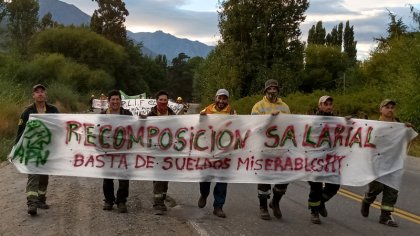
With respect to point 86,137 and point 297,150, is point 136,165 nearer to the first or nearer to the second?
point 86,137

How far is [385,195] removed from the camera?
27.2ft

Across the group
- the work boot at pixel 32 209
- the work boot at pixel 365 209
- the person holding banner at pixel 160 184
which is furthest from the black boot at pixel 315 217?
the work boot at pixel 32 209

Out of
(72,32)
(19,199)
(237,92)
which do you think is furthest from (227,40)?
(72,32)

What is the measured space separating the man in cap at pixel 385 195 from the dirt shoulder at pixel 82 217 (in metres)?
2.94

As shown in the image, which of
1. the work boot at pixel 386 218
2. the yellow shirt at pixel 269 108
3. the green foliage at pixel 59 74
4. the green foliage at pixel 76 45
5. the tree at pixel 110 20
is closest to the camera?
the work boot at pixel 386 218

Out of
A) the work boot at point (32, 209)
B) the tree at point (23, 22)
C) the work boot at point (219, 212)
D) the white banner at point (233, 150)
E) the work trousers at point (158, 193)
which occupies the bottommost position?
the work boot at point (219, 212)

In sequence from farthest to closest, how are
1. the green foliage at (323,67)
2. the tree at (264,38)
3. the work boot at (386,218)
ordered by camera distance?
the green foliage at (323,67) < the tree at (264,38) < the work boot at (386,218)

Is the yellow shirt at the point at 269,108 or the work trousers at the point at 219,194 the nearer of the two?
the work trousers at the point at 219,194

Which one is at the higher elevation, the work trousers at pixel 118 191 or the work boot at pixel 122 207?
the work trousers at pixel 118 191

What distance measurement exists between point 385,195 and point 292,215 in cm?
148

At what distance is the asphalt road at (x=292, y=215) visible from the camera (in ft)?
25.1

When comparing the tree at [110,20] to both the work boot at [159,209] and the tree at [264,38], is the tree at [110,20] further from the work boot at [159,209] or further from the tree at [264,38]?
the work boot at [159,209]

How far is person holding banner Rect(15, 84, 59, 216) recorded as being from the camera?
814cm

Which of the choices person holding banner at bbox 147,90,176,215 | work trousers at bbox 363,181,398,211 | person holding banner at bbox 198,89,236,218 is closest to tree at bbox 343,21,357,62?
work trousers at bbox 363,181,398,211
